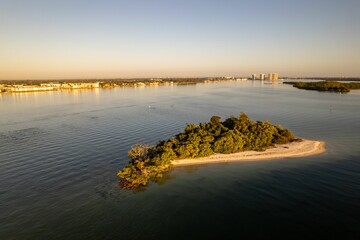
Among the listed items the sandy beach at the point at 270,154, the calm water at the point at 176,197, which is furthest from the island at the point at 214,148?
the calm water at the point at 176,197

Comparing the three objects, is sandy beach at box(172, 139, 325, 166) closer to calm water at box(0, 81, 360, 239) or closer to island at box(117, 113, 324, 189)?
island at box(117, 113, 324, 189)

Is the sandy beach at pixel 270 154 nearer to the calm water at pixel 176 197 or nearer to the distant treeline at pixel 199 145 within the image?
the distant treeline at pixel 199 145

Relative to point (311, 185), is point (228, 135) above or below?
above

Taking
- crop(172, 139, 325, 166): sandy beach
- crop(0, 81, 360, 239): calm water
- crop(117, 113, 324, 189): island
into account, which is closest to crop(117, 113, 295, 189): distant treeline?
crop(117, 113, 324, 189): island

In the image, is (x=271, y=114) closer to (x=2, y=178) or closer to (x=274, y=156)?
(x=274, y=156)

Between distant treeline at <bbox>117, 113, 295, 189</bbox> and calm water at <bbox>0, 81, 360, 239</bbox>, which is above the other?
distant treeline at <bbox>117, 113, 295, 189</bbox>

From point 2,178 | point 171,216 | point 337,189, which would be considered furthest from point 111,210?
point 337,189
